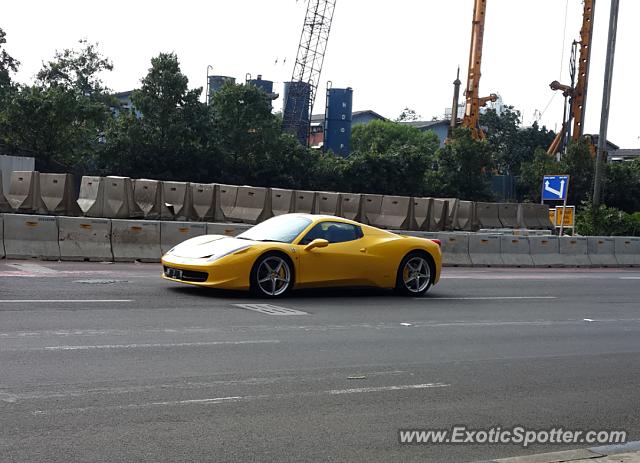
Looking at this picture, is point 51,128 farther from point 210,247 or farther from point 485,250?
point 210,247

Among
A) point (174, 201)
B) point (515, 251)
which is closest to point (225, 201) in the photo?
point (174, 201)

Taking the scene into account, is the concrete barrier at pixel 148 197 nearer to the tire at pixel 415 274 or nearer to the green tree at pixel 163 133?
the tire at pixel 415 274

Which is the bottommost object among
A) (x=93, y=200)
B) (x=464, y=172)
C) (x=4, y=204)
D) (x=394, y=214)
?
(x=4, y=204)

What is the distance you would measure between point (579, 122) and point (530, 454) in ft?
226

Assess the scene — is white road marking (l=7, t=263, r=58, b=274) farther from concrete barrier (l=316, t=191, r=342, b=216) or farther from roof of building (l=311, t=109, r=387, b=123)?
roof of building (l=311, t=109, r=387, b=123)

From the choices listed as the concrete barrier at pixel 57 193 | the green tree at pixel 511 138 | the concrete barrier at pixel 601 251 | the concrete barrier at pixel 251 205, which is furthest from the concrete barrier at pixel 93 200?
the green tree at pixel 511 138

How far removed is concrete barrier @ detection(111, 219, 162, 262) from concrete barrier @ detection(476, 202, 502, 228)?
21.8 metres

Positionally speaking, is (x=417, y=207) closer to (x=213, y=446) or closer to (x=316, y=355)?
(x=316, y=355)

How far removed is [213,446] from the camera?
5.59 metres

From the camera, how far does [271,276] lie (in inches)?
495

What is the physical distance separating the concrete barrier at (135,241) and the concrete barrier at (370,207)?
13471 millimetres

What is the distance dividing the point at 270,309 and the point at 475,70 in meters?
59.5

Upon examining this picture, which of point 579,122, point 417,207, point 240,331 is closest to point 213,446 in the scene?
point 240,331

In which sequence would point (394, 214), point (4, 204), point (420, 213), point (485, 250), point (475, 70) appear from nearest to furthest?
point (485, 250) → point (4, 204) → point (394, 214) → point (420, 213) → point (475, 70)
